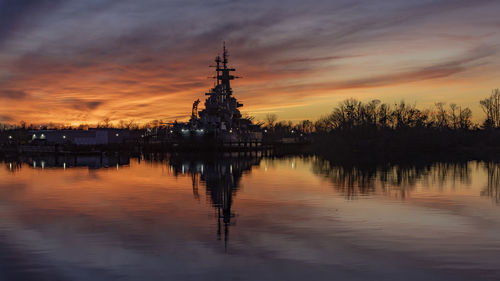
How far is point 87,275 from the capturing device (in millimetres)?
11312

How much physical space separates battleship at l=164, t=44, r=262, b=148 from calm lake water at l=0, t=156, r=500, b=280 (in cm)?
6884

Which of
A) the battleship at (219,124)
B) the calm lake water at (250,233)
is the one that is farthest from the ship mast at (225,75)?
the calm lake water at (250,233)

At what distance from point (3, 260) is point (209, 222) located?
24.5 feet

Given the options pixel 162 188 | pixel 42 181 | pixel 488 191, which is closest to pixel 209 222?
pixel 162 188

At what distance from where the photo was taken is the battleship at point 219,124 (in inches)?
4048

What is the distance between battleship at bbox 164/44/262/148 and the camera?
10281cm

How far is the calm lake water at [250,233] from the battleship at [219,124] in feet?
226

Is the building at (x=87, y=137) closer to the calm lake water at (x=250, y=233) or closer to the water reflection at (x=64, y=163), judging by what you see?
the water reflection at (x=64, y=163)

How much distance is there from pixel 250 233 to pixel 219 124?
95.2 m

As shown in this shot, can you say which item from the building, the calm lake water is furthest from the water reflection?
the building

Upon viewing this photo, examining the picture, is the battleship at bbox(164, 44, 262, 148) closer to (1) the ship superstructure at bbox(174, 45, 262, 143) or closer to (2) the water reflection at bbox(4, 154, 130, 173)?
(1) the ship superstructure at bbox(174, 45, 262, 143)

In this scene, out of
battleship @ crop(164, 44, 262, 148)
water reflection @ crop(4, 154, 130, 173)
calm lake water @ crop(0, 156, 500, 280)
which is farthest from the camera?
battleship @ crop(164, 44, 262, 148)

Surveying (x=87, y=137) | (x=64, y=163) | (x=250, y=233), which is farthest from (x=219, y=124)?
(x=250, y=233)

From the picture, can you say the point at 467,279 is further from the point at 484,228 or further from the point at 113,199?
the point at 113,199
